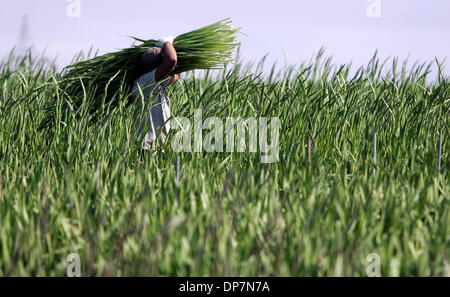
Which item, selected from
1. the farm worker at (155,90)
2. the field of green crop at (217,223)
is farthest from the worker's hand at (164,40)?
the field of green crop at (217,223)

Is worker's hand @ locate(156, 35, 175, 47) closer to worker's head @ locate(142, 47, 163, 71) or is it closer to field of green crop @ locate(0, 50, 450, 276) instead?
worker's head @ locate(142, 47, 163, 71)

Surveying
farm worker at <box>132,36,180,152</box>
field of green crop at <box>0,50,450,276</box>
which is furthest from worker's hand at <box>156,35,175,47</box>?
field of green crop at <box>0,50,450,276</box>

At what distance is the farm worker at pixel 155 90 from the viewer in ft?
10.2

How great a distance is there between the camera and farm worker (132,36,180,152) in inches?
122

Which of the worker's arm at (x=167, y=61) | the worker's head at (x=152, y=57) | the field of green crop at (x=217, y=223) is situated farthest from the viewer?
the worker's head at (x=152, y=57)

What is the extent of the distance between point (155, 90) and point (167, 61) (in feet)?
0.85

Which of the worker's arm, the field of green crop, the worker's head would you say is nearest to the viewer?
the field of green crop

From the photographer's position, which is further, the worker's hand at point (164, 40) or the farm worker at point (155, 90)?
the worker's hand at point (164, 40)

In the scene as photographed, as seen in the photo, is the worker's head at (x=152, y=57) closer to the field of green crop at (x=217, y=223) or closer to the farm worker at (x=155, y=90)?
the farm worker at (x=155, y=90)

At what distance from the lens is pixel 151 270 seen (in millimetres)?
1672

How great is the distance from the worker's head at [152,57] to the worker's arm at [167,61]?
55 mm
